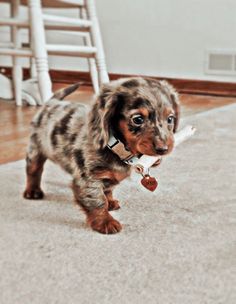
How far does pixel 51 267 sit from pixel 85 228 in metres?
0.18

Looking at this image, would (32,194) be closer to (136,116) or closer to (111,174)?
(111,174)

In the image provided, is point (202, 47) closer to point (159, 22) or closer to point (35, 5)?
point (159, 22)

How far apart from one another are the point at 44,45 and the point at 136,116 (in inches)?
55.9

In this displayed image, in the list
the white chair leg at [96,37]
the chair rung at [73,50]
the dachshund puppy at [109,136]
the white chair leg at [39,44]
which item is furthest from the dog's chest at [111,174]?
the white chair leg at [96,37]

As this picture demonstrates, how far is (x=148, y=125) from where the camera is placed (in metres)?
0.85

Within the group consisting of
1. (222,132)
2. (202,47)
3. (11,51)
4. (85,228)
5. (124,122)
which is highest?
(124,122)

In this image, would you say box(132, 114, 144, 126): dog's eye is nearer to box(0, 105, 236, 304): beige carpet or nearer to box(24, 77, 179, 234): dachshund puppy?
box(24, 77, 179, 234): dachshund puppy

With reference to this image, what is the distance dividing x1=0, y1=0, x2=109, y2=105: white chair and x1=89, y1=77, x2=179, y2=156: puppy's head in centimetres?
131

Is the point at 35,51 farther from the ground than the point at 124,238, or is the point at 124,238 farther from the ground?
the point at 124,238

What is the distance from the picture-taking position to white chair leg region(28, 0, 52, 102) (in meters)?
2.16

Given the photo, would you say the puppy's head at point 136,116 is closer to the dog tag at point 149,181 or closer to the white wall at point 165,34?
the dog tag at point 149,181

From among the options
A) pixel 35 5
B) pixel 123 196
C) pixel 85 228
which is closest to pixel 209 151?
pixel 123 196

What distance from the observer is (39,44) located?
2.16m

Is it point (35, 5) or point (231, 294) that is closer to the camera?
point (231, 294)
